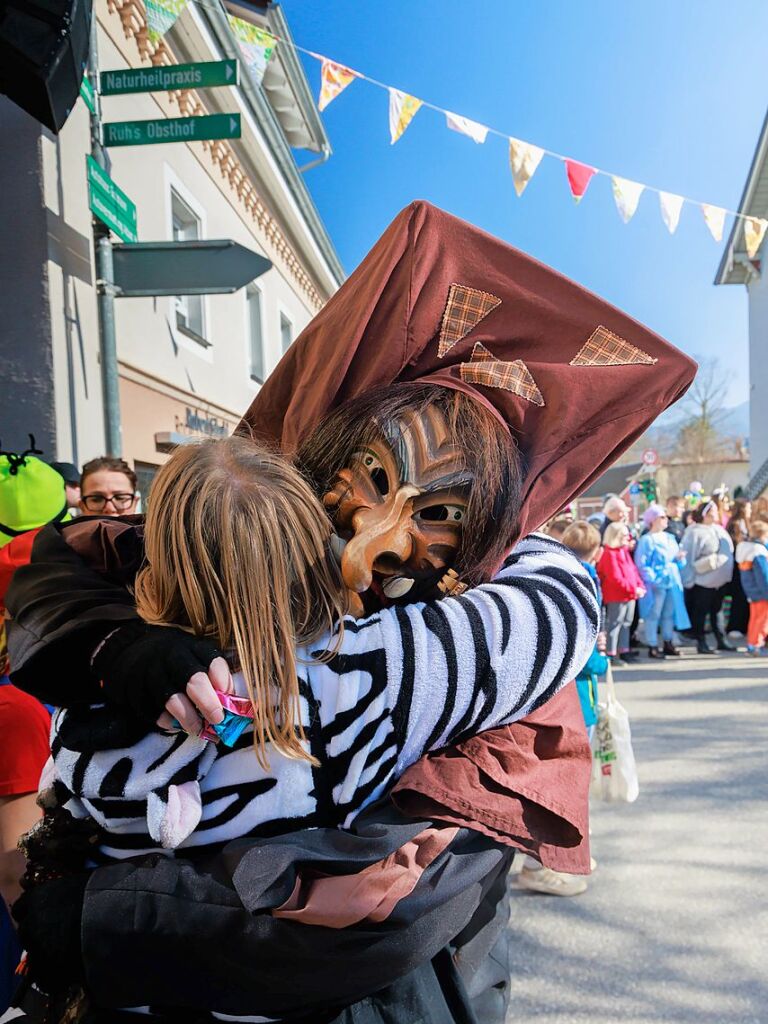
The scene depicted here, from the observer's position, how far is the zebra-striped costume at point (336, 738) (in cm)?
76

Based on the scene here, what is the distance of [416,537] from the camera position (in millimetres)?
901

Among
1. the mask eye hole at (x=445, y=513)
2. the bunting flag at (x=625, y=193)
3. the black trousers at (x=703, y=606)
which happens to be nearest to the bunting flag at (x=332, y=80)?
the bunting flag at (x=625, y=193)

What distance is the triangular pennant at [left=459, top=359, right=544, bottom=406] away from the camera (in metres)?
1.01

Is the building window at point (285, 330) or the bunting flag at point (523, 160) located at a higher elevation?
the bunting flag at point (523, 160)

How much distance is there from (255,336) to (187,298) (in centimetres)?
274

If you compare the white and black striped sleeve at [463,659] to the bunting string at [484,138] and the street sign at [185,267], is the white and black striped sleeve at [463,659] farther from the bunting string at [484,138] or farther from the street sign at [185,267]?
the bunting string at [484,138]

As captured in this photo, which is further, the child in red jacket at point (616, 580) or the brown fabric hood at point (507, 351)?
the child in red jacket at point (616, 580)

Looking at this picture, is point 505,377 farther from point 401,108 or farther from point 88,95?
point 401,108

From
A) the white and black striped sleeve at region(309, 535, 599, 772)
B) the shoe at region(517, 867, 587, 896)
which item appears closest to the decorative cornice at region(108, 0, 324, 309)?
the white and black striped sleeve at region(309, 535, 599, 772)

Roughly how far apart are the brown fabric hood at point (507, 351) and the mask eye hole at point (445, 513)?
11cm

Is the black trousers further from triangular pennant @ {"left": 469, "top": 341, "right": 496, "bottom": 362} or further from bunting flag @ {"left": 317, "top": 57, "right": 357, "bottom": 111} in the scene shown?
triangular pennant @ {"left": 469, "top": 341, "right": 496, "bottom": 362}

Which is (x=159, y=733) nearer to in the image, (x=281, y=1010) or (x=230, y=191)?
(x=281, y=1010)

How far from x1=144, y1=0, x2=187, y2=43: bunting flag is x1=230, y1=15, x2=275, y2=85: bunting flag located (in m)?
1.49

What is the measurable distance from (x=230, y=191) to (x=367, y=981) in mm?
9110
